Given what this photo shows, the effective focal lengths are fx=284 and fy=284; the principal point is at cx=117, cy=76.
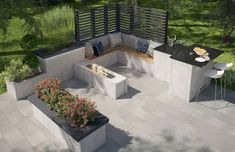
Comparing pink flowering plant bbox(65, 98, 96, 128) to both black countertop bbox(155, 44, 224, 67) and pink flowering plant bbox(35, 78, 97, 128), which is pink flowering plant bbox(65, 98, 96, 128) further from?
black countertop bbox(155, 44, 224, 67)

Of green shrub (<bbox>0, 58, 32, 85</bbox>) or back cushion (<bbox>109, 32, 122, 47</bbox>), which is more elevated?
back cushion (<bbox>109, 32, 122, 47</bbox>)

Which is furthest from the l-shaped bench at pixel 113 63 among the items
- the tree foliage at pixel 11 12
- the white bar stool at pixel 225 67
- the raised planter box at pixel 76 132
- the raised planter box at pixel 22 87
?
the white bar stool at pixel 225 67

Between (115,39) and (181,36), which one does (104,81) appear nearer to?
(115,39)

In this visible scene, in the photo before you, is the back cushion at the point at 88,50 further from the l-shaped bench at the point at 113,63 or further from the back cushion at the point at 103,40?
the back cushion at the point at 103,40

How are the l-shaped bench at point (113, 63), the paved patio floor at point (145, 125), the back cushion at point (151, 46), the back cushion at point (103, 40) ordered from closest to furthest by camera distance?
the paved patio floor at point (145, 125), the l-shaped bench at point (113, 63), the back cushion at point (151, 46), the back cushion at point (103, 40)

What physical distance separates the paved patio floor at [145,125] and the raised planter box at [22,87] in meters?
0.29

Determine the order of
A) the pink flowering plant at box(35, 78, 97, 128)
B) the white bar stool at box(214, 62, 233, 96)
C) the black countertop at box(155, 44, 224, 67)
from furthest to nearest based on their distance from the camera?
A: the white bar stool at box(214, 62, 233, 96) → the black countertop at box(155, 44, 224, 67) → the pink flowering plant at box(35, 78, 97, 128)

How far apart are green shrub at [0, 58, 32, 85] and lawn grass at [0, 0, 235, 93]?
42.1 inches

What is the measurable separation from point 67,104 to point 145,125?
9.03 ft

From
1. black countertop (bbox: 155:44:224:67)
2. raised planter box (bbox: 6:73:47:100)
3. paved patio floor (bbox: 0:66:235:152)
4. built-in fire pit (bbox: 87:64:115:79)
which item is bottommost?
paved patio floor (bbox: 0:66:235:152)

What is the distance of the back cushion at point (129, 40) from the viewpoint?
45.6ft

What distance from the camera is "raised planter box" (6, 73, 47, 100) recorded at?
1081cm

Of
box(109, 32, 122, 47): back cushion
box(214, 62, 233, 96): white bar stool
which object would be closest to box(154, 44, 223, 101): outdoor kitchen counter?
box(214, 62, 233, 96): white bar stool

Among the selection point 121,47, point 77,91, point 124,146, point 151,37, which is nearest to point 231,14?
point 151,37
